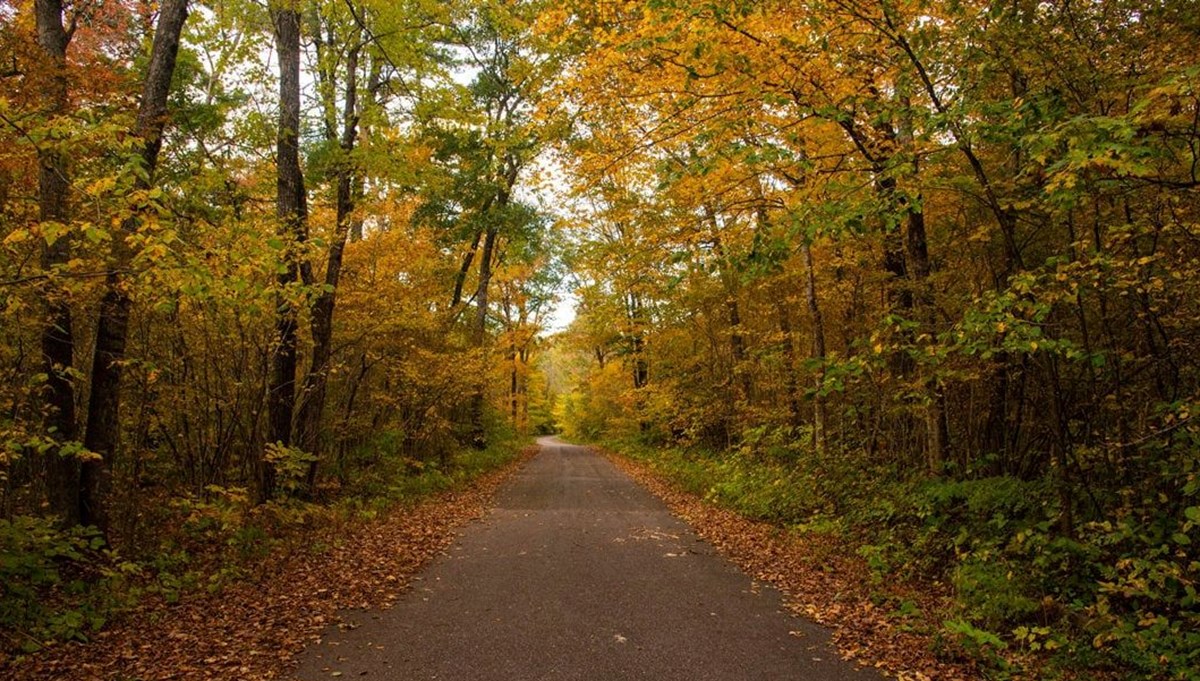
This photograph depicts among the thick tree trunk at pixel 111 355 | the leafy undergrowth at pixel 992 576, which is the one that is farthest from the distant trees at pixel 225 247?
the leafy undergrowth at pixel 992 576

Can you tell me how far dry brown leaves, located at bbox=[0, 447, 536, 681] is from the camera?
14.6 ft

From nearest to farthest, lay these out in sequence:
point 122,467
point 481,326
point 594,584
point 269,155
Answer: point 594,584 < point 122,467 < point 269,155 < point 481,326

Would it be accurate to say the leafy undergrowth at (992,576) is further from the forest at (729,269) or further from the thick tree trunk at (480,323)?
the thick tree trunk at (480,323)

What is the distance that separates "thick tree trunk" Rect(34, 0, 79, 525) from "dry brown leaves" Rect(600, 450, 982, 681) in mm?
7436

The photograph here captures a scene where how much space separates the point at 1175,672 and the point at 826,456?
680 cm

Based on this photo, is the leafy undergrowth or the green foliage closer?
the leafy undergrowth

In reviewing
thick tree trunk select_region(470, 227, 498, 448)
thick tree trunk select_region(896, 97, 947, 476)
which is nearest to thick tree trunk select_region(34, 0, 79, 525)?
thick tree trunk select_region(896, 97, 947, 476)

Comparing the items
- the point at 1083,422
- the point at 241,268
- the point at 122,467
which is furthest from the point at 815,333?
the point at 122,467

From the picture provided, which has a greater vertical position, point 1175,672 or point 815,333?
point 815,333

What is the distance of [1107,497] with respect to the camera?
574 cm

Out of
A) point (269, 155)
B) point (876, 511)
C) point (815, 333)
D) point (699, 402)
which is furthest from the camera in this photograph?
point (699, 402)

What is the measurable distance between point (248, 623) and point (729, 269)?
23.0 feet

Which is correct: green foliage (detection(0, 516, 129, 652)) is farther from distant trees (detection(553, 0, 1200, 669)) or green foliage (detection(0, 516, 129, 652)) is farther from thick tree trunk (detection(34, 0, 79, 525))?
distant trees (detection(553, 0, 1200, 669))

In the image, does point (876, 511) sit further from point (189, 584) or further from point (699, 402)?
point (699, 402)
